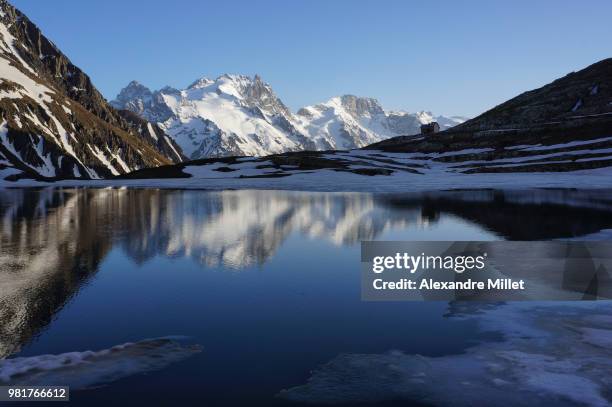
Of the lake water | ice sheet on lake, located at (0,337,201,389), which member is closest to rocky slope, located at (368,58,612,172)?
the lake water

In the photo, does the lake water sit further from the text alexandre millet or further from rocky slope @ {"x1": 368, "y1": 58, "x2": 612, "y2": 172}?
rocky slope @ {"x1": 368, "y1": 58, "x2": 612, "y2": 172}

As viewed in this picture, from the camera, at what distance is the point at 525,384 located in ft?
30.4

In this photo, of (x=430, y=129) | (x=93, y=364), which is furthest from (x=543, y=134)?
(x=93, y=364)

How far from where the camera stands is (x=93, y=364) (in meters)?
9.92

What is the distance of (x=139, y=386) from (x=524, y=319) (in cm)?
947

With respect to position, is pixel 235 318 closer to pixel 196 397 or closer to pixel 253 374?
pixel 253 374

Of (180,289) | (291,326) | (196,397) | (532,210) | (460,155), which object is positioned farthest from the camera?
(460,155)

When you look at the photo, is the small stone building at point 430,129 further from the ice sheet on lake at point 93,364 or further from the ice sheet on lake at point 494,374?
the ice sheet on lake at point 93,364

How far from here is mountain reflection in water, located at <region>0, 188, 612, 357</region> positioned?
15961mm

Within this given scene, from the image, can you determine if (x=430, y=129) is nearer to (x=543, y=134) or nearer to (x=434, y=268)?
(x=543, y=134)

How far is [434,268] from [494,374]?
387 inches

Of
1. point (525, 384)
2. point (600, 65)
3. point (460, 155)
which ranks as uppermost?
point (600, 65)

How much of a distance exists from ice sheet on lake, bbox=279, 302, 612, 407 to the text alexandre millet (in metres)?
4.03

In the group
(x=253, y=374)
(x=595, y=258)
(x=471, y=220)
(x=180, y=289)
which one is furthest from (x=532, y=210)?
(x=253, y=374)
